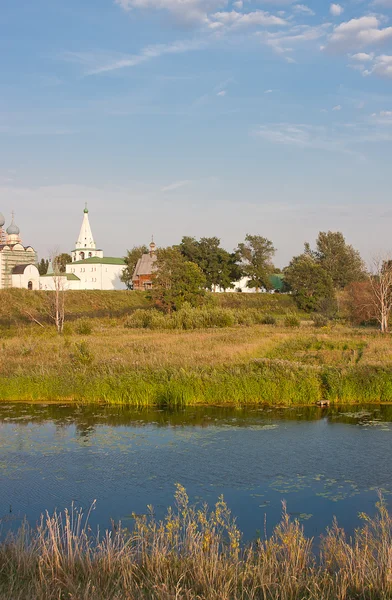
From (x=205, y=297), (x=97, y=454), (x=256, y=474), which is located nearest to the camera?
(x=256, y=474)

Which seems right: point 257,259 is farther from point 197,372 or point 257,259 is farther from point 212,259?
point 197,372

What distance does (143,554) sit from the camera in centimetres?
725

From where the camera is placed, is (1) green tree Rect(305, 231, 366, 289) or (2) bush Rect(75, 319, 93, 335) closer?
(2) bush Rect(75, 319, 93, 335)

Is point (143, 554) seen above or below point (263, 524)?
above

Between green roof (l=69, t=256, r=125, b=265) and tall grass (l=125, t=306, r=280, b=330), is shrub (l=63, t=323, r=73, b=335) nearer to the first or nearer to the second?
tall grass (l=125, t=306, r=280, b=330)

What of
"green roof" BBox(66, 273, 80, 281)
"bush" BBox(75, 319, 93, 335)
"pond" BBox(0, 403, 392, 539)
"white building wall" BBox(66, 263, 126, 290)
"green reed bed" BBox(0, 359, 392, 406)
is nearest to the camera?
"pond" BBox(0, 403, 392, 539)

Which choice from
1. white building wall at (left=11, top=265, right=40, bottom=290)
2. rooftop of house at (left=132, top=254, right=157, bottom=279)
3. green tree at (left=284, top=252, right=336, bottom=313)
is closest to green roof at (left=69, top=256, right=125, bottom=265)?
rooftop of house at (left=132, top=254, right=157, bottom=279)

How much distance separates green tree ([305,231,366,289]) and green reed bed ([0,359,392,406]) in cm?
7111

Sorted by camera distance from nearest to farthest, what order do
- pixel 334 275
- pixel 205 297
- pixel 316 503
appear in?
pixel 316 503, pixel 205 297, pixel 334 275

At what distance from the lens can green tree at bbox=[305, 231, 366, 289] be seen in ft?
303

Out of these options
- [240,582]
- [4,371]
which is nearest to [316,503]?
[240,582]

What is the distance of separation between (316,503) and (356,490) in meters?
1.07

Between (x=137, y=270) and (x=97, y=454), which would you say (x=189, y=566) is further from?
(x=137, y=270)

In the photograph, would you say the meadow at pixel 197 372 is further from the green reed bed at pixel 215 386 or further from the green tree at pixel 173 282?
the green tree at pixel 173 282
